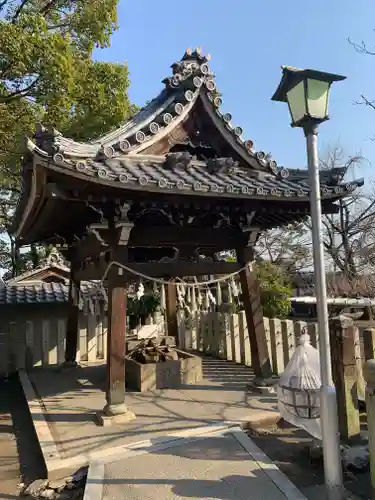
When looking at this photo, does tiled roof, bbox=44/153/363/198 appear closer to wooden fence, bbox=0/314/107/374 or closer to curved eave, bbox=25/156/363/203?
curved eave, bbox=25/156/363/203

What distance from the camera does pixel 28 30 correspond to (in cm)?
901

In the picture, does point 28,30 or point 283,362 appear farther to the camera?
point 28,30

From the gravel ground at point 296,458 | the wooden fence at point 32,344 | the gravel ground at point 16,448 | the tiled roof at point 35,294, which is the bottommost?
the gravel ground at point 16,448

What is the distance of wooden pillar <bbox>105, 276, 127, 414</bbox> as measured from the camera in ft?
18.5

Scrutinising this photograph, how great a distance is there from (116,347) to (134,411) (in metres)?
1.08

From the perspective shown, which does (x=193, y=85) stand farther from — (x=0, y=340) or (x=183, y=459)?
(x=0, y=340)

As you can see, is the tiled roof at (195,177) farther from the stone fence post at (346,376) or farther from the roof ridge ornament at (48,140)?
the stone fence post at (346,376)

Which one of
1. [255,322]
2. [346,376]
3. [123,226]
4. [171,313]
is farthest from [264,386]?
[171,313]

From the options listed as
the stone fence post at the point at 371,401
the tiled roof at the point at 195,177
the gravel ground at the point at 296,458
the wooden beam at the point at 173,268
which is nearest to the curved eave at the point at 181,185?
the tiled roof at the point at 195,177

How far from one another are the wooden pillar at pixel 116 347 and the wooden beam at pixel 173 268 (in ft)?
0.87

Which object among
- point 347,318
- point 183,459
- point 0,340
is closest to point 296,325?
point 347,318

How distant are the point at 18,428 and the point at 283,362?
4.81m

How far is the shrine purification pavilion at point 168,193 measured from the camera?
523 cm

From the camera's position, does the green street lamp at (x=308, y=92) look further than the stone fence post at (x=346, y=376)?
No
